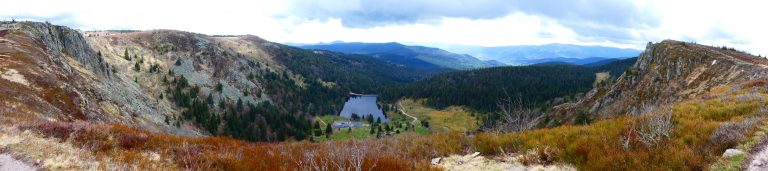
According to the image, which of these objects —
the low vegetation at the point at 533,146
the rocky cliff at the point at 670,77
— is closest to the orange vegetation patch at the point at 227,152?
the low vegetation at the point at 533,146

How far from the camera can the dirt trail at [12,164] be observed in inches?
443

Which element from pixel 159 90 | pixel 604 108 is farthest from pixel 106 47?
pixel 604 108

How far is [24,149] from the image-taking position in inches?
496

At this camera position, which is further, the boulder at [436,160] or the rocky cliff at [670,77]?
the rocky cliff at [670,77]

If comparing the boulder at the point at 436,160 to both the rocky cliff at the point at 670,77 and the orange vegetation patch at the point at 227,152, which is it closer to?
the orange vegetation patch at the point at 227,152

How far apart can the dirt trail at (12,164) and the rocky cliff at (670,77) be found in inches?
2006

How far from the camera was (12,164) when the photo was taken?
1152 centimetres

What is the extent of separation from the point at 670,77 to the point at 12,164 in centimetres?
8926

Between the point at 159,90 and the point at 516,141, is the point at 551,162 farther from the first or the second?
the point at 159,90

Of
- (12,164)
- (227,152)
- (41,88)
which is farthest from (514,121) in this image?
(41,88)

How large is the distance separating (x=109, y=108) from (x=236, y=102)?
416 feet

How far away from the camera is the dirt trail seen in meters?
11.2

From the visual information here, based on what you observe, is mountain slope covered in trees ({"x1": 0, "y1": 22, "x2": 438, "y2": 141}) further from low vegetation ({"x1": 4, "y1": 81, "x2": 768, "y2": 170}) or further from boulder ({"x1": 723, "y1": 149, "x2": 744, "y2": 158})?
boulder ({"x1": 723, "y1": 149, "x2": 744, "y2": 158})

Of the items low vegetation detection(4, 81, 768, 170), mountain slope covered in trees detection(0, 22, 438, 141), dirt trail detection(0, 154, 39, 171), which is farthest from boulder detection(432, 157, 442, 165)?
mountain slope covered in trees detection(0, 22, 438, 141)
